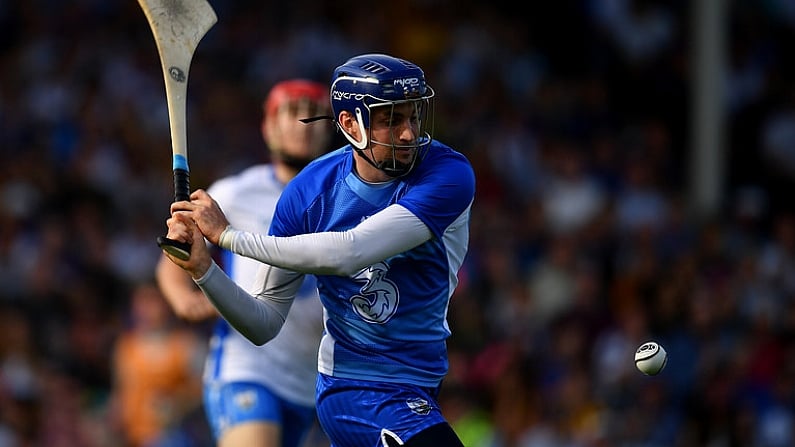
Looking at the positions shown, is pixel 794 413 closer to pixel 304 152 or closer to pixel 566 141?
pixel 566 141

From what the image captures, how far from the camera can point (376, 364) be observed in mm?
4695

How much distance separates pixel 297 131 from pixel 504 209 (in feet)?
17.1

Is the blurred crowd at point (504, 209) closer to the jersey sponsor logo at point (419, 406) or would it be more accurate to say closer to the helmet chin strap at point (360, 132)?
the jersey sponsor logo at point (419, 406)

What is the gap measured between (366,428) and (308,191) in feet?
2.58

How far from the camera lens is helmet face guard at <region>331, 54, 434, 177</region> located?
4.57m

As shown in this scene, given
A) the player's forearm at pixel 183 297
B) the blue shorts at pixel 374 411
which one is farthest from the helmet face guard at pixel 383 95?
the player's forearm at pixel 183 297

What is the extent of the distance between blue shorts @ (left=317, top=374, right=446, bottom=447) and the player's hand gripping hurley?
90 centimetres

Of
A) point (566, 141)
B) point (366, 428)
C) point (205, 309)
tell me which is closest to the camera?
point (366, 428)

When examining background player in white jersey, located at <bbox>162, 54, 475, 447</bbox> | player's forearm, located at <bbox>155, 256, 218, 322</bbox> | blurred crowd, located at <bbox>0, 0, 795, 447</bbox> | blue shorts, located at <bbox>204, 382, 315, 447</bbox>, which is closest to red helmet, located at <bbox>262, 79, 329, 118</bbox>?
player's forearm, located at <bbox>155, 256, 218, 322</bbox>

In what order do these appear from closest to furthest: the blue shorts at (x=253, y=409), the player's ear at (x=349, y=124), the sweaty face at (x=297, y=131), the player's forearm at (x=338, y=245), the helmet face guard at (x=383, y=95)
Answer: the player's forearm at (x=338, y=245), the helmet face guard at (x=383, y=95), the player's ear at (x=349, y=124), the blue shorts at (x=253, y=409), the sweaty face at (x=297, y=131)

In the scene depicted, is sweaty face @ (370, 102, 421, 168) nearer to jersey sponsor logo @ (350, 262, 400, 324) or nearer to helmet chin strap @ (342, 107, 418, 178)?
helmet chin strap @ (342, 107, 418, 178)

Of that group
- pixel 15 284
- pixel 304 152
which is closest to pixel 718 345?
pixel 304 152

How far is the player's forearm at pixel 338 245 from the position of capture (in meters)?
4.45

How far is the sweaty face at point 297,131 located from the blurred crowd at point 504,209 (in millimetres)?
3181
